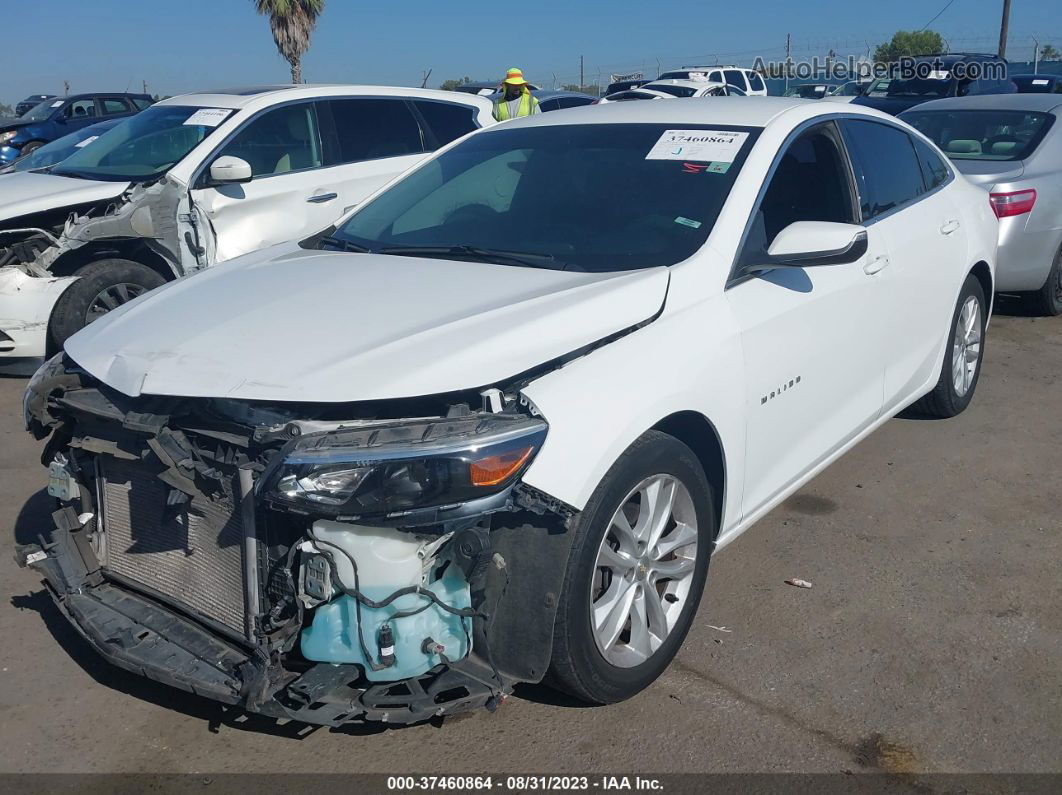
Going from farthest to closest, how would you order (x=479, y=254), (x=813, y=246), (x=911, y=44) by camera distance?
1. (x=911, y=44)
2. (x=479, y=254)
3. (x=813, y=246)

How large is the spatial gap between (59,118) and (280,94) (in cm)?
1537

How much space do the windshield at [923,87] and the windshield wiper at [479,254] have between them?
16.2 meters

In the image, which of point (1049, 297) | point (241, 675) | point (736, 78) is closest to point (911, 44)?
point (736, 78)

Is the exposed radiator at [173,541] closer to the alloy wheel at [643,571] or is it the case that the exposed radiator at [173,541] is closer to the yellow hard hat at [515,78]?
the alloy wheel at [643,571]

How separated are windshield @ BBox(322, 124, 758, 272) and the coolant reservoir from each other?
48.7 inches

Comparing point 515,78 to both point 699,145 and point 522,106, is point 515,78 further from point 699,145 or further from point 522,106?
point 699,145

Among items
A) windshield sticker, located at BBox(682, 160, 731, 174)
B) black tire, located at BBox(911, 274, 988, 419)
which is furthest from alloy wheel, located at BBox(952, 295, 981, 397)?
windshield sticker, located at BBox(682, 160, 731, 174)

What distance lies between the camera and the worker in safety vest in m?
9.25

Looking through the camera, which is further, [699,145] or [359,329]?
[699,145]

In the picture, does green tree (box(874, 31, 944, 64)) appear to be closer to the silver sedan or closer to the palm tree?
the palm tree

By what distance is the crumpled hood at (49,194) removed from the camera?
6371 millimetres

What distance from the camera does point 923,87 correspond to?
704 inches

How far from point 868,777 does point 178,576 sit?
203cm

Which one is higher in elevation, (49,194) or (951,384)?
(49,194)
